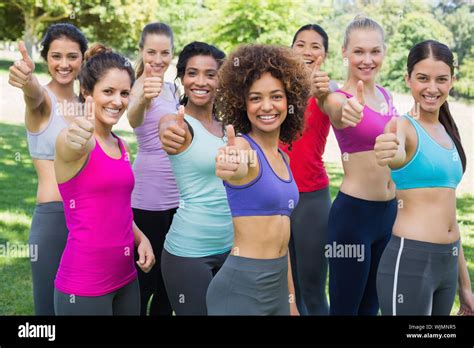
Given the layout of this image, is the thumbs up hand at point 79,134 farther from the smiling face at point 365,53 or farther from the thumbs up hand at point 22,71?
the smiling face at point 365,53

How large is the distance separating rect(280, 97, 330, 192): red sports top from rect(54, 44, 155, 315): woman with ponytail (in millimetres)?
1435

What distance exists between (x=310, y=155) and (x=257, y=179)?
1513 mm

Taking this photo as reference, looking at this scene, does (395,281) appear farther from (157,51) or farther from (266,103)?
(157,51)

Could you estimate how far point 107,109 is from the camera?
342 cm

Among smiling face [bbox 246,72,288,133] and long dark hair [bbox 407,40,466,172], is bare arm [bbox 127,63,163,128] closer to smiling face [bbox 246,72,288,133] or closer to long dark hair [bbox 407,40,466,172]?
smiling face [bbox 246,72,288,133]

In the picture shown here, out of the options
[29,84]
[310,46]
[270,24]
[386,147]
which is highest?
[270,24]

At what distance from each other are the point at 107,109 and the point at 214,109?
0.71 m

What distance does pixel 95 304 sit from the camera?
3184mm

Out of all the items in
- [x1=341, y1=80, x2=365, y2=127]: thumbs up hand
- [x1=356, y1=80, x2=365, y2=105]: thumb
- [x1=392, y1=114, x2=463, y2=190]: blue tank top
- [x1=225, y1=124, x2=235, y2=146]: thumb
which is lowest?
[x1=392, y1=114, x2=463, y2=190]: blue tank top

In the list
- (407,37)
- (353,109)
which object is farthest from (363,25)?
(407,37)

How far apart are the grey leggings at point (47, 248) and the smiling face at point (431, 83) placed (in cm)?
220

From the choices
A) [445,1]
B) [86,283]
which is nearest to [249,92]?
[86,283]

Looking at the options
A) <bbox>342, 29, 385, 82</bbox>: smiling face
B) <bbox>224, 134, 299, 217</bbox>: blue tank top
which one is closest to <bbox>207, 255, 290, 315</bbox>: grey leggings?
<bbox>224, 134, 299, 217</bbox>: blue tank top

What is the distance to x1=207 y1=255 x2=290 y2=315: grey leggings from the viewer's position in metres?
3.00
